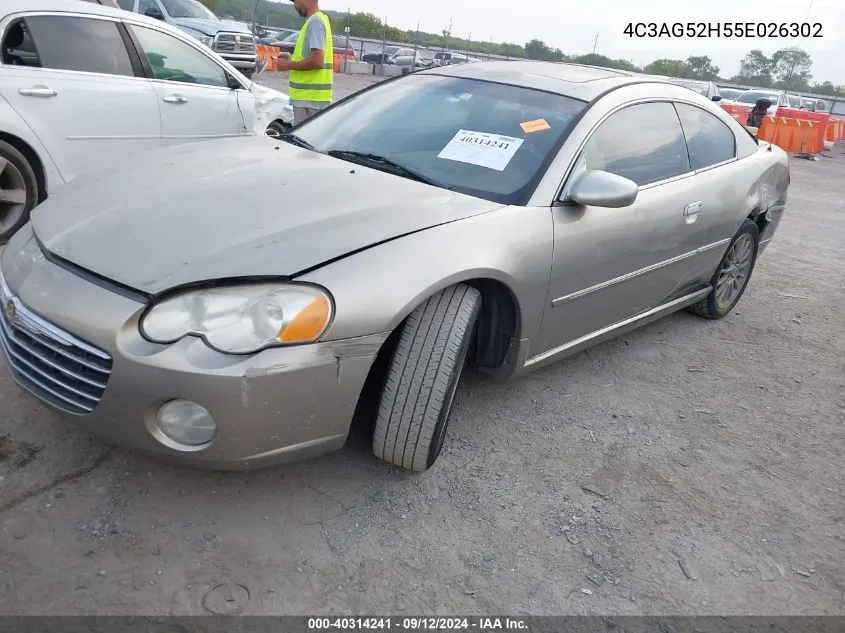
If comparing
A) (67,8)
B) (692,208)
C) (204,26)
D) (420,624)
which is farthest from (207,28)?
(420,624)

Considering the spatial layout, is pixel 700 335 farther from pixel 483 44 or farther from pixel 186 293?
pixel 483 44

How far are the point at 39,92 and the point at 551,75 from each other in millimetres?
3055

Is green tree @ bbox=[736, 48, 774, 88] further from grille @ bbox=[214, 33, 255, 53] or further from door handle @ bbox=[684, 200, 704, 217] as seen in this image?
door handle @ bbox=[684, 200, 704, 217]

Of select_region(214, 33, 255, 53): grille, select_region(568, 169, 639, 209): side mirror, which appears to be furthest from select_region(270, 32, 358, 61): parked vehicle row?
select_region(568, 169, 639, 209): side mirror

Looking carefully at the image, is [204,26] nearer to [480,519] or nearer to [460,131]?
[460,131]

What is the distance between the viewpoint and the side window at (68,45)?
418cm

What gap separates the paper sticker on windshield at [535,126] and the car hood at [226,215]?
1.79ft

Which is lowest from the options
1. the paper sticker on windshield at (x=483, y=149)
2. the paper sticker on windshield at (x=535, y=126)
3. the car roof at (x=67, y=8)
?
the paper sticker on windshield at (x=483, y=149)

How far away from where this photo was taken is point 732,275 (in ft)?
14.4

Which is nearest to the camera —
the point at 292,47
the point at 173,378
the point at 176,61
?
the point at 173,378

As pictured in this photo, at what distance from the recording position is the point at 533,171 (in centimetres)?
284

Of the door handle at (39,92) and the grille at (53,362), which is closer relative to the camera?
the grille at (53,362)

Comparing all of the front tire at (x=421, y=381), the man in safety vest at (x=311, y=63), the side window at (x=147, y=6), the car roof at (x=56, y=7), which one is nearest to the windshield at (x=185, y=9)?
the side window at (x=147, y=6)

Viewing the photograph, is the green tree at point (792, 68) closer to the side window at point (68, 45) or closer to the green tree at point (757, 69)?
the green tree at point (757, 69)
